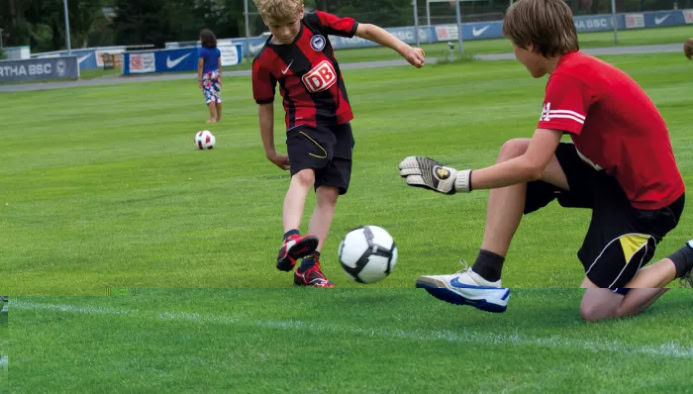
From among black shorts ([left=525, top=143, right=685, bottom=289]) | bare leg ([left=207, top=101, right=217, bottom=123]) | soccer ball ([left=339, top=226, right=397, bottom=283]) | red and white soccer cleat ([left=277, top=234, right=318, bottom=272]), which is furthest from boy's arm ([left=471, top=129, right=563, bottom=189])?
bare leg ([left=207, top=101, right=217, bottom=123])

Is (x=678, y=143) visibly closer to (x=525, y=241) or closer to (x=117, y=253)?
(x=525, y=241)

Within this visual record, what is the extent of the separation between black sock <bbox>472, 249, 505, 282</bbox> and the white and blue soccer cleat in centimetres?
2

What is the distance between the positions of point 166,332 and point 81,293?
1718 mm

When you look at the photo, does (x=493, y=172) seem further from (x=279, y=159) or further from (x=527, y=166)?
(x=279, y=159)

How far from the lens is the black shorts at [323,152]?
7.14 metres

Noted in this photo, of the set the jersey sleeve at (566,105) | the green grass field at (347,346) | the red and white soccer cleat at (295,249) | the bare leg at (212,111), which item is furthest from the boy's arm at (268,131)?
the bare leg at (212,111)

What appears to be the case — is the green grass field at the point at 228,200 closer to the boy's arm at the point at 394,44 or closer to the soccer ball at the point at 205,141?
the soccer ball at the point at 205,141

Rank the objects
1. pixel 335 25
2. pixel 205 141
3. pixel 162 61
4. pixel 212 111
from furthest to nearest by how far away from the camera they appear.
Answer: pixel 162 61, pixel 212 111, pixel 205 141, pixel 335 25

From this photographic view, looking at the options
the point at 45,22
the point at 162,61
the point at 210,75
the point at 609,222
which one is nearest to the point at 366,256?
the point at 609,222

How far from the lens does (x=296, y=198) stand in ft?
22.8

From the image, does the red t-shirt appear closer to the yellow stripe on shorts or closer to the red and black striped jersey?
the yellow stripe on shorts

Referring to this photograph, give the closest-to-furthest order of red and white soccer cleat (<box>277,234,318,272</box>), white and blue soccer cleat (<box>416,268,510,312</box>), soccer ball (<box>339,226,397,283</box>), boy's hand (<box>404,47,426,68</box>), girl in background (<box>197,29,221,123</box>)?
white and blue soccer cleat (<box>416,268,510,312</box>) < soccer ball (<box>339,226,397,283</box>) < red and white soccer cleat (<box>277,234,318,272</box>) < boy's hand (<box>404,47,426,68</box>) < girl in background (<box>197,29,221,123</box>)

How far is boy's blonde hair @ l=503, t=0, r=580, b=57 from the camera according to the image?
17.4 ft

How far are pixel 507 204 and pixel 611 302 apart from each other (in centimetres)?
67
